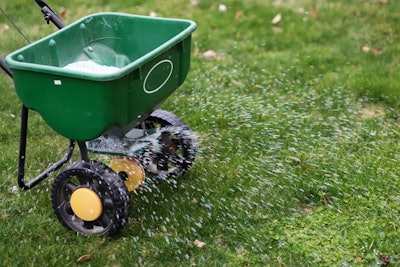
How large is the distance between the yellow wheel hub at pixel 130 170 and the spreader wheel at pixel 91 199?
19 cm

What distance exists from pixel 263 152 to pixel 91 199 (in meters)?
1.32

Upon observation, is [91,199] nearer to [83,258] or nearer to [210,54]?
[83,258]

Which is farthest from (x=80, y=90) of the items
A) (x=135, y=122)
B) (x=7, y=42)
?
(x=7, y=42)

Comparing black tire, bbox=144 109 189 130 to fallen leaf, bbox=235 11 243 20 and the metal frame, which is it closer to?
the metal frame

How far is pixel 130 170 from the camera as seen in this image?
3326 mm

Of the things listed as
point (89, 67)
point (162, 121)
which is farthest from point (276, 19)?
point (89, 67)

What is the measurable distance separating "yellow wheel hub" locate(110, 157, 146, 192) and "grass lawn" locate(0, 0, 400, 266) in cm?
18

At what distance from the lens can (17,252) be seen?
3059mm

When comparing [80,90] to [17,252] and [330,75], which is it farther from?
[330,75]

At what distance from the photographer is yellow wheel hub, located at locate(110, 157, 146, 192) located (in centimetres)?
332

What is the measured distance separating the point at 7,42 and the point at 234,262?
3.46m

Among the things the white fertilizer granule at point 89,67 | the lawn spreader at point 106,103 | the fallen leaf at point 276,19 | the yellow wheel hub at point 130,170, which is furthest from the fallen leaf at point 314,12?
the yellow wheel hub at point 130,170

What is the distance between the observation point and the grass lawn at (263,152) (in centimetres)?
311

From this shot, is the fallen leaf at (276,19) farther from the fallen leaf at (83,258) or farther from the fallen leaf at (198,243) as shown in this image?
the fallen leaf at (83,258)
